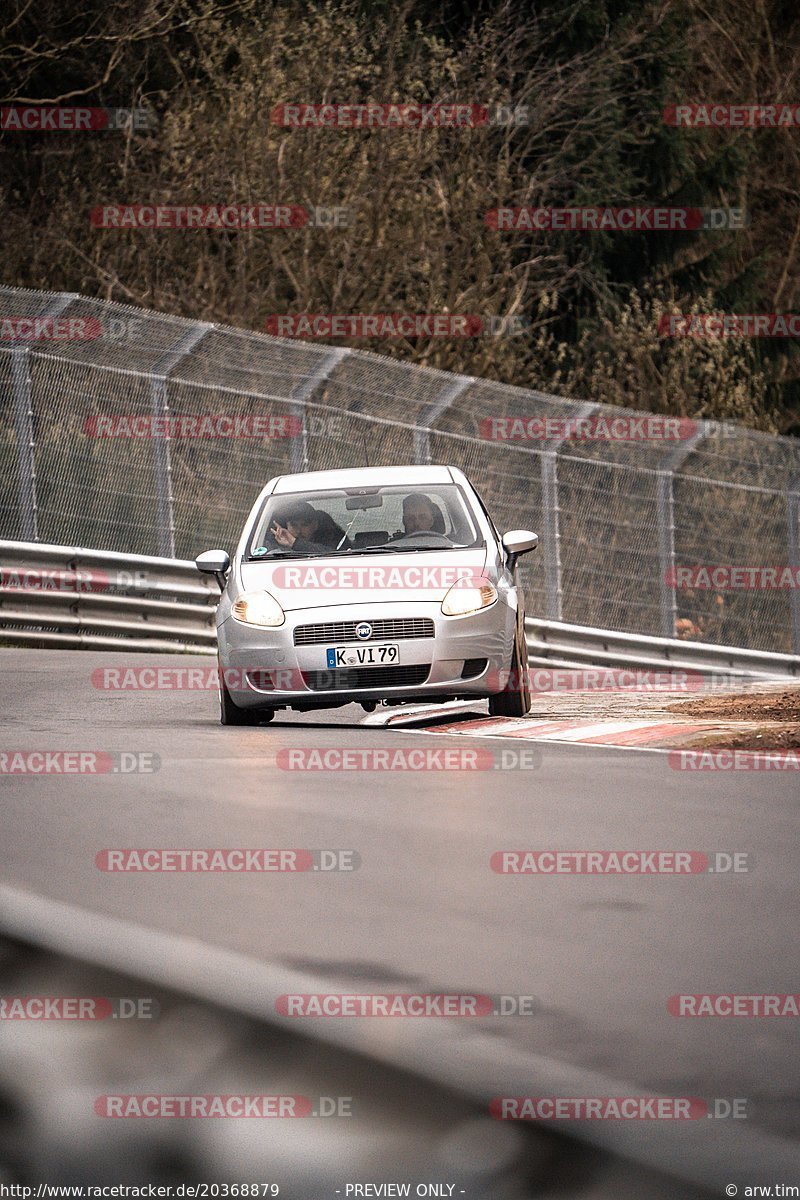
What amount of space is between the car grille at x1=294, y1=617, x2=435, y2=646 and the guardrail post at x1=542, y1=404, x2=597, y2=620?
979 cm

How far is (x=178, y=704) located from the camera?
588 inches

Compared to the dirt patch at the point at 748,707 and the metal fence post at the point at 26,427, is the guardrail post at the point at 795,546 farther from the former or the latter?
the metal fence post at the point at 26,427

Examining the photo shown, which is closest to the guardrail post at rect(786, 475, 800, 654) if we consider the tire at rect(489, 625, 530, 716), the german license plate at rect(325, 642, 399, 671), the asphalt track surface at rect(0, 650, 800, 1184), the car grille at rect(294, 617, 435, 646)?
the tire at rect(489, 625, 530, 716)

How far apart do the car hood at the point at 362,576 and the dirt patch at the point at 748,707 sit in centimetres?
213

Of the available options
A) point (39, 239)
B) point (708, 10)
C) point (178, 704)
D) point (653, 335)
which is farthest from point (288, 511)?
point (708, 10)

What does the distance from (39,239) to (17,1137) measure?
27.2 metres

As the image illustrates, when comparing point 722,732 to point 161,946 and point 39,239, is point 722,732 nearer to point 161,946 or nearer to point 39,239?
point 161,946

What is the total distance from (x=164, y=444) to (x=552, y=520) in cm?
413

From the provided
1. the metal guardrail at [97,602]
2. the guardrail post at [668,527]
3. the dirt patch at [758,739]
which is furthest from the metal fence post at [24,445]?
the dirt patch at [758,739]

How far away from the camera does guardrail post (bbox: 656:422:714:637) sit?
22.4 m

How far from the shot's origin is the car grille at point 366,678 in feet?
40.5

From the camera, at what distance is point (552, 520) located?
2214 cm

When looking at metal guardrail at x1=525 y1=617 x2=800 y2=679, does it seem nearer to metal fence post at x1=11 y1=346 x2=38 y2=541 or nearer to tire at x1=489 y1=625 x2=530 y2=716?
metal fence post at x1=11 y1=346 x2=38 y2=541

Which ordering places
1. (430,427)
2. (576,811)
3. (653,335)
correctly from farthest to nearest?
(653,335) → (430,427) → (576,811)
